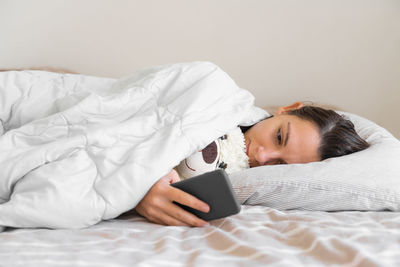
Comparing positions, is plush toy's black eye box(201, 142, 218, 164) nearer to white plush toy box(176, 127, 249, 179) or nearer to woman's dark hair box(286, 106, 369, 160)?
white plush toy box(176, 127, 249, 179)

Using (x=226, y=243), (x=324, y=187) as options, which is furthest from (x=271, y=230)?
(x=324, y=187)

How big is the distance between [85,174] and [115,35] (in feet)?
3.82

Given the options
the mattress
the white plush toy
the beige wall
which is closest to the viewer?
the mattress

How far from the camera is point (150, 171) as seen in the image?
829 mm

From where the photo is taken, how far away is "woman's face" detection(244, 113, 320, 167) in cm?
109

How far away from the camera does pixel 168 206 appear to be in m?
0.80

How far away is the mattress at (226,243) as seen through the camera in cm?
60

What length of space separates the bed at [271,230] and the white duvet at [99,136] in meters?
0.03

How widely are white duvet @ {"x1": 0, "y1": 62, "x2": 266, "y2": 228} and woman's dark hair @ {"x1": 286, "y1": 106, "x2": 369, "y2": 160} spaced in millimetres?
220

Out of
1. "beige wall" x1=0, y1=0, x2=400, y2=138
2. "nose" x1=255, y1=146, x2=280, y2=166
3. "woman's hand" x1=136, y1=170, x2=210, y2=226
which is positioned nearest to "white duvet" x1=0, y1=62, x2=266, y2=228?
"woman's hand" x1=136, y1=170, x2=210, y2=226

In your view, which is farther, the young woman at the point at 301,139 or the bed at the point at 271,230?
the young woman at the point at 301,139

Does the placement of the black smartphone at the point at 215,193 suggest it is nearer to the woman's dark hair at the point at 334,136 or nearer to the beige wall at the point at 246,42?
the woman's dark hair at the point at 334,136

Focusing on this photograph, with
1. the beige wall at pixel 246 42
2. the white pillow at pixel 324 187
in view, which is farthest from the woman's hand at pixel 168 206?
the beige wall at pixel 246 42

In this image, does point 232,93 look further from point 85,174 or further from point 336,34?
point 336,34
